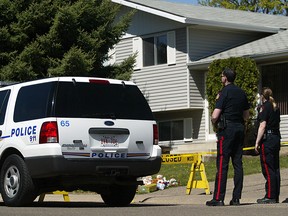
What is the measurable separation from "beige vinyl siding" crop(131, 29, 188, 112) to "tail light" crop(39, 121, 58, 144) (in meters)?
17.1

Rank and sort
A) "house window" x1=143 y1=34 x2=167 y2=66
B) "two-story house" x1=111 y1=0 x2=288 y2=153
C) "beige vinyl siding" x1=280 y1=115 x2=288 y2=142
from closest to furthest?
"beige vinyl siding" x1=280 y1=115 x2=288 y2=142 → "two-story house" x1=111 y1=0 x2=288 y2=153 → "house window" x1=143 y1=34 x2=167 y2=66

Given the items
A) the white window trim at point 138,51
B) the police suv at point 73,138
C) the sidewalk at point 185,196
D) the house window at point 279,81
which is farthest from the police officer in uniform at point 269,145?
the white window trim at point 138,51

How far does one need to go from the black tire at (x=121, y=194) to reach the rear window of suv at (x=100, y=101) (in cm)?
122

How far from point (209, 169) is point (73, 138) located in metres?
10.8

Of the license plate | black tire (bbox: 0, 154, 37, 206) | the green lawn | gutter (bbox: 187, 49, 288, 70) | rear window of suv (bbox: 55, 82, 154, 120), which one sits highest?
gutter (bbox: 187, 49, 288, 70)

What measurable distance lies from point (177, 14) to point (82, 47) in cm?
392

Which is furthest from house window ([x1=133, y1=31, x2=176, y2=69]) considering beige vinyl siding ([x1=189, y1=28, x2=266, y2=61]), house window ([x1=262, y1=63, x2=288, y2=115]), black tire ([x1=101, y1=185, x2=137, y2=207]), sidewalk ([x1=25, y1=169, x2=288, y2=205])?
black tire ([x1=101, y1=185, x2=137, y2=207])

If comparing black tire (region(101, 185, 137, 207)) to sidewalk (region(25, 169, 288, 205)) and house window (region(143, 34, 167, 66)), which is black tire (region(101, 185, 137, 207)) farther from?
house window (region(143, 34, 167, 66))

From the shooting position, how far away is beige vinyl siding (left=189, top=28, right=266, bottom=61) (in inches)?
1146

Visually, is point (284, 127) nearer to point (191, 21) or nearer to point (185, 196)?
point (191, 21)

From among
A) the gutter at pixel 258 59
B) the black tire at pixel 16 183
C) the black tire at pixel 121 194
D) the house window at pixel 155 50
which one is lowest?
the black tire at pixel 121 194

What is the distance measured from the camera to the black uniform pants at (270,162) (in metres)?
13.2

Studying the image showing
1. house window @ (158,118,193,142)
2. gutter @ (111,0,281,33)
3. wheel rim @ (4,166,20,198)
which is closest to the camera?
wheel rim @ (4,166,20,198)

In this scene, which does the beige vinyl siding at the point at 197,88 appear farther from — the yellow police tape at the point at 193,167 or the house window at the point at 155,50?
the yellow police tape at the point at 193,167
